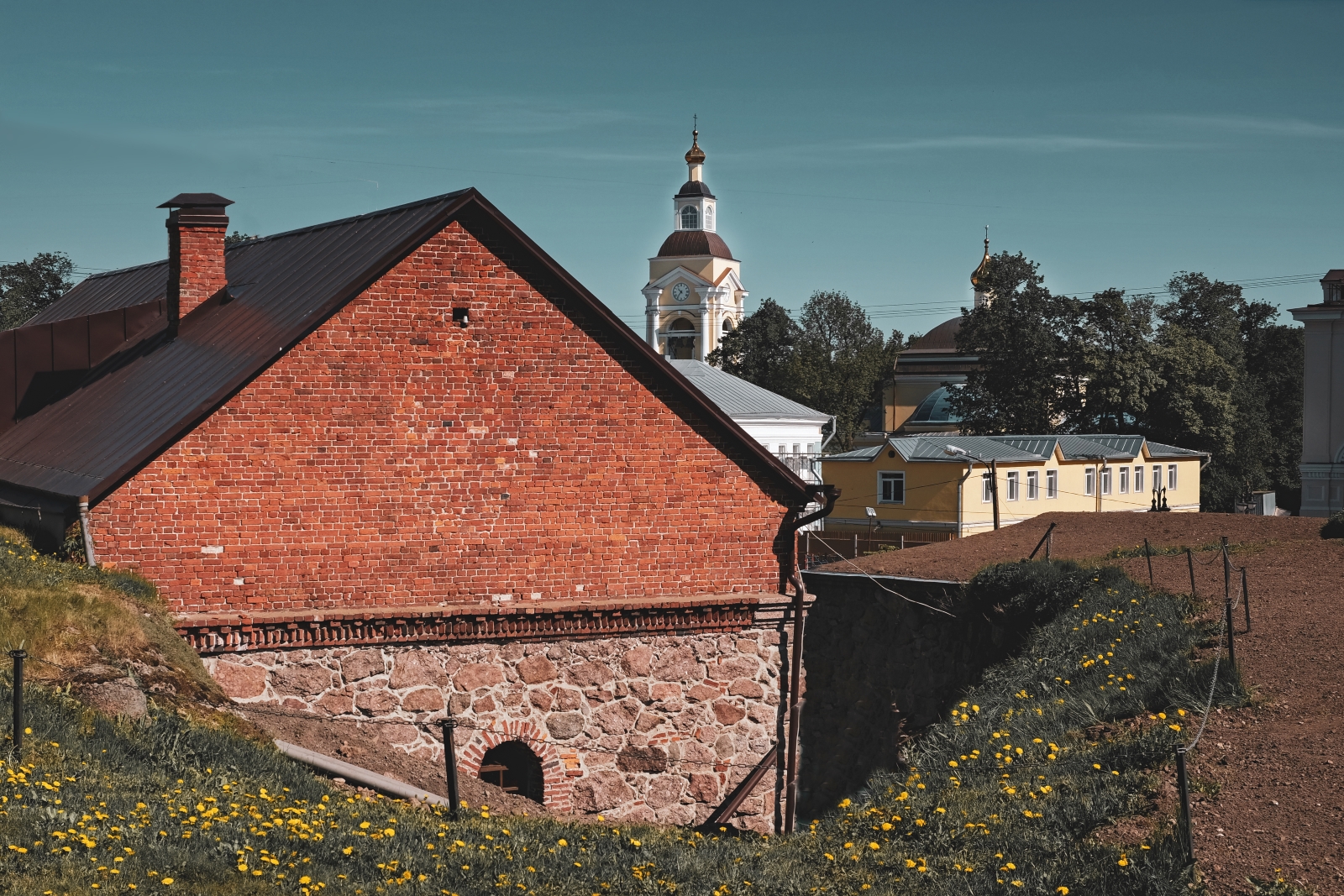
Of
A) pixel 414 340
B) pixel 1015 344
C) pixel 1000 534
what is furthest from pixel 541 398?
pixel 1015 344

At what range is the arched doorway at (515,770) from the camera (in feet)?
46.1

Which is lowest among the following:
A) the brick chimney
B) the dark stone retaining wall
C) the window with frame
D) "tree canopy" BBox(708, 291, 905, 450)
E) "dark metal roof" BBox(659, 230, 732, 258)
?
the dark stone retaining wall

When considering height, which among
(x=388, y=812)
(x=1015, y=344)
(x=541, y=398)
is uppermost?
(x=1015, y=344)

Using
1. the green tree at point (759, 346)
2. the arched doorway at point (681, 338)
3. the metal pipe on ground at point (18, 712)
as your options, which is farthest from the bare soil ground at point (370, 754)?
the arched doorway at point (681, 338)

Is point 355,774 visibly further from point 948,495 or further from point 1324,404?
point 1324,404

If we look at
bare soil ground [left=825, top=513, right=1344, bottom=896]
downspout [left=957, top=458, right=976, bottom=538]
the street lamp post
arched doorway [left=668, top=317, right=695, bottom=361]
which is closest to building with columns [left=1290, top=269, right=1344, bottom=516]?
the street lamp post

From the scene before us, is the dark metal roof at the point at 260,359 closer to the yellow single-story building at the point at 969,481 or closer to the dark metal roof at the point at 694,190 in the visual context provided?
the yellow single-story building at the point at 969,481

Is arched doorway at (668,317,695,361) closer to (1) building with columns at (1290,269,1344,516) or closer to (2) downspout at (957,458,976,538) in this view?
(1) building with columns at (1290,269,1344,516)

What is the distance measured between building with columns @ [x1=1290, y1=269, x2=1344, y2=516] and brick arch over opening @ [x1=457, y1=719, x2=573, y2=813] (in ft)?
150

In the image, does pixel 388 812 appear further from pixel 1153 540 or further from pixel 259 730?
pixel 1153 540

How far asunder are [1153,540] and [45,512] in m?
22.9

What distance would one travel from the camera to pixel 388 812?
380 inches

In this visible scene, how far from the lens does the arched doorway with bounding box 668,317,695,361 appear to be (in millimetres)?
102375

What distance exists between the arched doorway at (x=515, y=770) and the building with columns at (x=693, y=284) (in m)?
86.8
